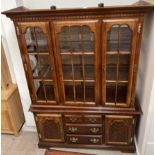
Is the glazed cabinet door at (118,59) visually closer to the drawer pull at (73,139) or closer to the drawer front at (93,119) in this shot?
the drawer front at (93,119)

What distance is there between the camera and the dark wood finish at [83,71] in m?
1.62

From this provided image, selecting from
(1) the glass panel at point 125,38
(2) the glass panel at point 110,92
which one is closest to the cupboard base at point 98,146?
(2) the glass panel at point 110,92

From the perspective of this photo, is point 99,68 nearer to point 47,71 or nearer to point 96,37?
point 96,37

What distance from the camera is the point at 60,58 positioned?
1825 mm

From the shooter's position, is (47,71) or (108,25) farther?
(47,71)

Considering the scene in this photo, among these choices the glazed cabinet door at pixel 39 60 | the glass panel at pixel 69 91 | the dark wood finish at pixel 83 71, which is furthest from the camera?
the glass panel at pixel 69 91

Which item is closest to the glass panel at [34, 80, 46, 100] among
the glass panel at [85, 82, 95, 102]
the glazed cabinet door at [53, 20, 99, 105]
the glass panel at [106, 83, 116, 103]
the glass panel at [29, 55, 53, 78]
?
the glass panel at [29, 55, 53, 78]

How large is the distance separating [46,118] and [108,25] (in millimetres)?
1216

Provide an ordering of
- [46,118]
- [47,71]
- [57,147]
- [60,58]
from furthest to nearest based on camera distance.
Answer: [57,147] → [46,118] → [47,71] → [60,58]

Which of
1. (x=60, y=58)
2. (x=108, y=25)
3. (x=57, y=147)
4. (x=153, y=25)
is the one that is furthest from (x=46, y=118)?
(x=153, y=25)

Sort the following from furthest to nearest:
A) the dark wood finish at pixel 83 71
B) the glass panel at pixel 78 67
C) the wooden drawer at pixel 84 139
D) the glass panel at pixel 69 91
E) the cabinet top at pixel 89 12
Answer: the wooden drawer at pixel 84 139
the glass panel at pixel 69 91
the glass panel at pixel 78 67
the dark wood finish at pixel 83 71
the cabinet top at pixel 89 12

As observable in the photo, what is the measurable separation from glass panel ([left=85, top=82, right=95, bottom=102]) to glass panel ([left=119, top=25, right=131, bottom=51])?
0.53 meters

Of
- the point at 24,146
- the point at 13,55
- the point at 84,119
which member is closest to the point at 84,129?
the point at 84,119

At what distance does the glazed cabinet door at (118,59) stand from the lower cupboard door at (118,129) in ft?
0.56
